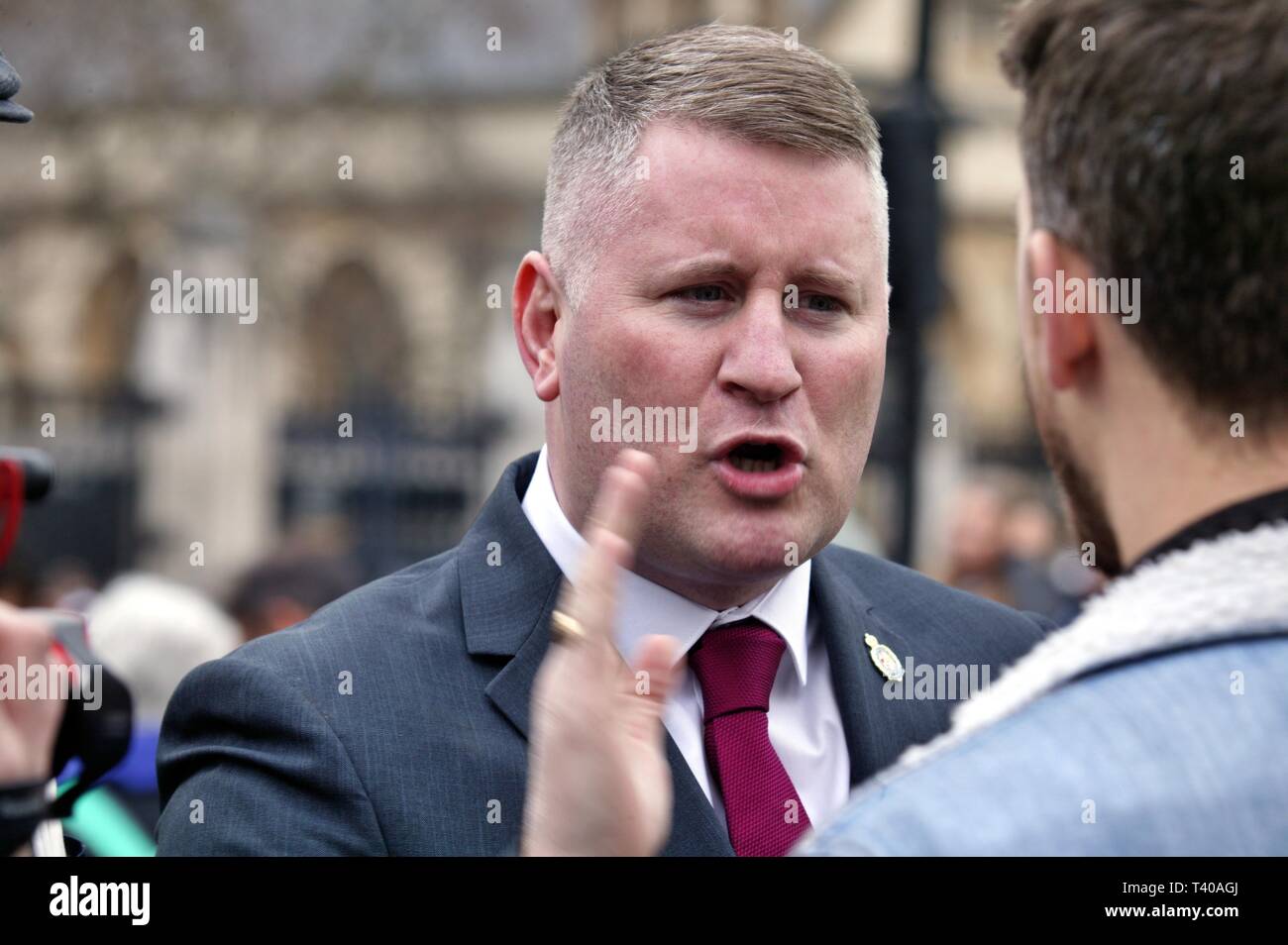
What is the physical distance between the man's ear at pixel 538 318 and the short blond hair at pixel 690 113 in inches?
1.4

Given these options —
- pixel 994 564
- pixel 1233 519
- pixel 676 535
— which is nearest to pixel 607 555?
pixel 1233 519

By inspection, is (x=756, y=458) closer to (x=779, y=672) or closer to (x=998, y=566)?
(x=779, y=672)

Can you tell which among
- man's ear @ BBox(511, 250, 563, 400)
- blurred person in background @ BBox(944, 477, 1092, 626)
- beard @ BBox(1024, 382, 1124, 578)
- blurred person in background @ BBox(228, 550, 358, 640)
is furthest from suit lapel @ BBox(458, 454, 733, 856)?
blurred person in background @ BBox(944, 477, 1092, 626)

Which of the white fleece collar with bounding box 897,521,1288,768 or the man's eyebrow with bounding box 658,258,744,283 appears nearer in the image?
the white fleece collar with bounding box 897,521,1288,768

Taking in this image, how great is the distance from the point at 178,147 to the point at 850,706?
49.4 ft

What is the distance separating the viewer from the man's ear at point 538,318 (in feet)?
9.72

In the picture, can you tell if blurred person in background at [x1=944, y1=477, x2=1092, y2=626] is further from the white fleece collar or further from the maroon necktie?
the white fleece collar

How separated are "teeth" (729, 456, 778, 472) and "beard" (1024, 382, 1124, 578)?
29.5 inches

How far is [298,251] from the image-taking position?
64.2 ft

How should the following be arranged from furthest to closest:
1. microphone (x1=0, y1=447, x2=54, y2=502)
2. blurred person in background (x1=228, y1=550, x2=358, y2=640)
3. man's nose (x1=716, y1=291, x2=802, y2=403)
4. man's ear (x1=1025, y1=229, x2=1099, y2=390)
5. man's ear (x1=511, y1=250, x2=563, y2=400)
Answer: blurred person in background (x1=228, y1=550, x2=358, y2=640)
man's ear (x1=511, y1=250, x2=563, y2=400)
man's nose (x1=716, y1=291, x2=802, y2=403)
microphone (x1=0, y1=447, x2=54, y2=502)
man's ear (x1=1025, y1=229, x2=1099, y2=390)

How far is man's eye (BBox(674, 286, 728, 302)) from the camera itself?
274 centimetres

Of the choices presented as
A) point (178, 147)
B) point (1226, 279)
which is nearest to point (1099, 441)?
point (1226, 279)

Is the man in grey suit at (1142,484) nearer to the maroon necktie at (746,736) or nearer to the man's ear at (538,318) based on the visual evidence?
the maroon necktie at (746,736)

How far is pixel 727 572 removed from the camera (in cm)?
275
